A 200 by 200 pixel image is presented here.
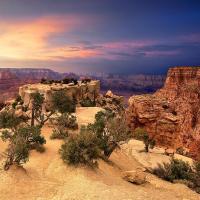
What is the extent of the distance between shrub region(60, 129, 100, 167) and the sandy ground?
813mm

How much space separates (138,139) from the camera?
2156 inches

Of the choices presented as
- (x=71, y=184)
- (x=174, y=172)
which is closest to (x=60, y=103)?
(x=174, y=172)

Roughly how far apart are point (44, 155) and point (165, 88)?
5305 cm

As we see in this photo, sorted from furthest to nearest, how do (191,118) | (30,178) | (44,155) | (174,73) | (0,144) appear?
1. (174,73)
2. (191,118)
3. (0,144)
4. (44,155)
5. (30,178)

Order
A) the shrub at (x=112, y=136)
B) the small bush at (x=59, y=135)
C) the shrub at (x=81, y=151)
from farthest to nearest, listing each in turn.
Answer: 1. the small bush at (x=59, y=135)
2. the shrub at (x=112, y=136)
3. the shrub at (x=81, y=151)

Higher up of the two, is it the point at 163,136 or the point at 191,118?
the point at 191,118

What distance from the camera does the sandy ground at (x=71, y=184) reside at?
22.6 meters

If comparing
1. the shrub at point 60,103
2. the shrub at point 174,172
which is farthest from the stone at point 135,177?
the shrub at point 60,103

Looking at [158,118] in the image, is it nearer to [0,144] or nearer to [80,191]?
[0,144]

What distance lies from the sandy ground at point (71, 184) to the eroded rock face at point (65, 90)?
32.7 metres

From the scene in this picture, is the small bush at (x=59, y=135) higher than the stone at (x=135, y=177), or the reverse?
the small bush at (x=59, y=135)

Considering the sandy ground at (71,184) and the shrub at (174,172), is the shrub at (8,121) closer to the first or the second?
the sandy ground at (71,184)

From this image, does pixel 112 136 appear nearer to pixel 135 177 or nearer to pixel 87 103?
pixel 135 177

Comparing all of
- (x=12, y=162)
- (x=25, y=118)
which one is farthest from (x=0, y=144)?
(x=25, y=118)
